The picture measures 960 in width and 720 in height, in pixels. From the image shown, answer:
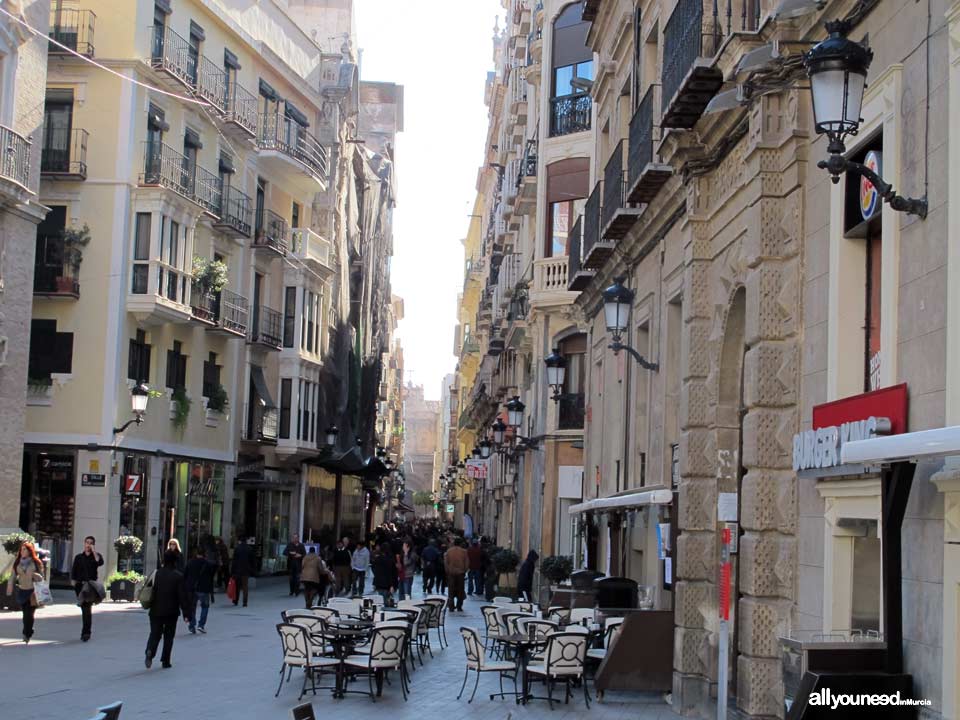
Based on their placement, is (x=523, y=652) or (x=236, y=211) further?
(x=236, y=211)

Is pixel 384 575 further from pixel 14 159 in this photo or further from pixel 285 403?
pixel 285 403

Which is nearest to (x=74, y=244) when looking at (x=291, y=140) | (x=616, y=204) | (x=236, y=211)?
(x=236, y=211)

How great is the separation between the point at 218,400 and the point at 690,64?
26995 mm

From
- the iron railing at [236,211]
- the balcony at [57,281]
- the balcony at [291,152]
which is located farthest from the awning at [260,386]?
the balcony at [57,281]

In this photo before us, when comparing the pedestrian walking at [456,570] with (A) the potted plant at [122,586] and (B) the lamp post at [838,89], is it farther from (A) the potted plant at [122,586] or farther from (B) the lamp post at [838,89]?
(B) the lamp post at [838,89]

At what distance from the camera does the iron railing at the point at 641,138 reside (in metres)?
19.3

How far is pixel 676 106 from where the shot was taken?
14984 mm

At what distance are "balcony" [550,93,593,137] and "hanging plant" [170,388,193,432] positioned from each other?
12.2 m

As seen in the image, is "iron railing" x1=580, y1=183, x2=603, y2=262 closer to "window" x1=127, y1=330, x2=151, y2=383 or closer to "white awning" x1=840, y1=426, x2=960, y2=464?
"window" x1=127, y1=330, x2=151, y2=383

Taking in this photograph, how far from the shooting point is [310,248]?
4744 cm

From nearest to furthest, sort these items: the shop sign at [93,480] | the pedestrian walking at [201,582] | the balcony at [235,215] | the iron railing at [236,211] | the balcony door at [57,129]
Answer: the pedestrian walking at [201,582]
the shop sign at [93,480]
the balcony door at [57,129]
the balcony at [235,215]
the iron railing at [236,211]

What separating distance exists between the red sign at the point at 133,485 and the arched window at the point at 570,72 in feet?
45.7

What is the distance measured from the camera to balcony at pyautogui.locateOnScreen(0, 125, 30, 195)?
27969 mm

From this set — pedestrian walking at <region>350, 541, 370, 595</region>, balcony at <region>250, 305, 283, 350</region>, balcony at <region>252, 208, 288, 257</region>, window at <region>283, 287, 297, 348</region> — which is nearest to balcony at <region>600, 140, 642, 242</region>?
pedestrian walking at <region>350, 541, 370, 595</region>
